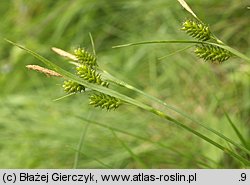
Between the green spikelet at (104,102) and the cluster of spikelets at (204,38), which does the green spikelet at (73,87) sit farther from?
the cluster of spikelets at (204,38)

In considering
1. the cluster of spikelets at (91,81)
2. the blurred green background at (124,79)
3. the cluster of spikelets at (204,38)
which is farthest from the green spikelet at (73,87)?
the blurred green background at (124,79)

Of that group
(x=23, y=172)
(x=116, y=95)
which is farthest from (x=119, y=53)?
(x=116, y=95)

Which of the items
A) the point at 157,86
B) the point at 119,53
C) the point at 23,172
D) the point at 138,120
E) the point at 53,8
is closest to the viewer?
the point at 23,172

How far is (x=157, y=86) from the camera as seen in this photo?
2.07 meters

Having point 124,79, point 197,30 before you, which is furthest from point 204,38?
point 124,79

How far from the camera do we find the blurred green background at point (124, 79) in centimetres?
177

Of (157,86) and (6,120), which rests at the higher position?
(157,86)

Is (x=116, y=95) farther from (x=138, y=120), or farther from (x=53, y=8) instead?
(x=53, y=8)

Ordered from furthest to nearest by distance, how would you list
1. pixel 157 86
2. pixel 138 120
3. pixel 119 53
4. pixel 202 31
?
pixel 119 53 < pixel 157 86 < pixel 138 120 < pixel 202 31

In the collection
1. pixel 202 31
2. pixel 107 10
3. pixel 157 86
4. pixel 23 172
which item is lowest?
pixel 23 172

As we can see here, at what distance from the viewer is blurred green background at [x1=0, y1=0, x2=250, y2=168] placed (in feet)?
5.81

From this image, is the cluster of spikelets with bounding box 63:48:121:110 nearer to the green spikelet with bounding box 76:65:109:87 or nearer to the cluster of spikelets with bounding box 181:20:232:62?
the green spikelet with bounding box 76:65:109:87

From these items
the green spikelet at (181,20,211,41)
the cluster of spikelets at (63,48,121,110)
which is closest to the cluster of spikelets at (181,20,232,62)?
the green spikelet at (181,20,211,41)

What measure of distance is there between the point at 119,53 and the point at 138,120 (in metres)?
0.43
